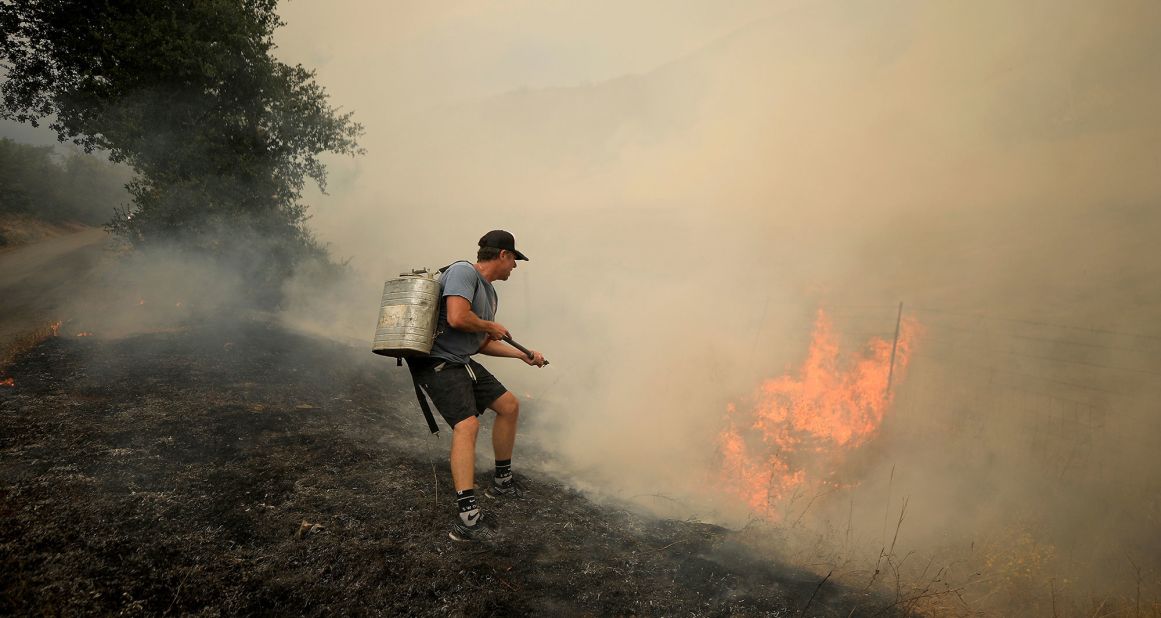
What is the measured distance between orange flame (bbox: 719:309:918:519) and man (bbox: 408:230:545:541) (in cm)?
464

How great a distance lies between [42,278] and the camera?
13.4 m

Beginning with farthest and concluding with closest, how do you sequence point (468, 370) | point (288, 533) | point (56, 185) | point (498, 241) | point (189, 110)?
point (56, 185) < point (189, 110) < point (498, 241) < point (468, 370) < point (288, 533)

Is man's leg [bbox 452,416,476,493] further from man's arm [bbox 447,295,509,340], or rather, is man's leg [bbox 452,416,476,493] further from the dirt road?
the dirt road

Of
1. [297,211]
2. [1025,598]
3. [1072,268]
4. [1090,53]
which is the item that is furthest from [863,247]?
[297,211]

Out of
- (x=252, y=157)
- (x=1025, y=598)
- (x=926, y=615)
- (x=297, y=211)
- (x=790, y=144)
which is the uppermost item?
(x=790, y=144)

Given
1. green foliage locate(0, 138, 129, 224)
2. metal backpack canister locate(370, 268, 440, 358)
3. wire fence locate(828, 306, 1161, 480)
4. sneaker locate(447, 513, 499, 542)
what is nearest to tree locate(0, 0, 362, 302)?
metal backpack canister locate(370, 268, 440, 358)

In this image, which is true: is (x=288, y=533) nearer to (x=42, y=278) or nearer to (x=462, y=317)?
(x=462, y=317)

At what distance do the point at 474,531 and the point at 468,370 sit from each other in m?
1.11

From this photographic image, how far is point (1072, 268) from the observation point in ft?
35.1

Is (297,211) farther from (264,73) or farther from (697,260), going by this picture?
(697,260)

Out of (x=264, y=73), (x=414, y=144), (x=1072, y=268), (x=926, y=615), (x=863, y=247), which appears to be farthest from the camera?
(x=414, y=144)

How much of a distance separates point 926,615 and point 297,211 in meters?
14.6

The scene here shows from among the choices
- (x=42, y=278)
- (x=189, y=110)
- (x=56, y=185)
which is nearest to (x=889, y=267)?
(x=189, y=110)

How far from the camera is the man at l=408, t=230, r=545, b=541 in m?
3.39
